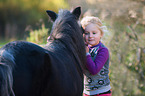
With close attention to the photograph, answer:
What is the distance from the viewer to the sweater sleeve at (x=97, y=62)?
2.86m

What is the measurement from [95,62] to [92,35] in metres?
0.43

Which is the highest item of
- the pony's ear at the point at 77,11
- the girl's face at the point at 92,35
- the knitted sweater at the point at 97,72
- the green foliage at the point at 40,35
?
the pony's ear at the point at 77,11

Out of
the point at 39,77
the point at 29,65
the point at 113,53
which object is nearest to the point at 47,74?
the point at 39,77

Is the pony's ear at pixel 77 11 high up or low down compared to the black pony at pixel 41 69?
up

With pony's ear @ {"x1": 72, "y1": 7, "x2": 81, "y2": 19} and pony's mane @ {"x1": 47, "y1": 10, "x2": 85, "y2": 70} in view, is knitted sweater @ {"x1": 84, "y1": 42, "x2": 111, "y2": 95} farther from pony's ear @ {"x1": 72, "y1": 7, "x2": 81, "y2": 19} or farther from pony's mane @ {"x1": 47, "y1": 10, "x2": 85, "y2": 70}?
pony's ear @ {"x1": 72, "y1": 7, "x2": 81, "y2": 19}

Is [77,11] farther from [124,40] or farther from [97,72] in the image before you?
[124,40]

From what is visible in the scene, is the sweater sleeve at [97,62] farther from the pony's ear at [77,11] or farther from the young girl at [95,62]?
the pony's ear at [77,11]

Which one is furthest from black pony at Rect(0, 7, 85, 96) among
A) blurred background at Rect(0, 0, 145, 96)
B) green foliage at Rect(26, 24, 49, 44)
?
blurred background at Rect(0, 0, 145, 96)

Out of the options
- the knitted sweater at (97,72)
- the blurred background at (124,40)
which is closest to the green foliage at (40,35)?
the blurred background at (124,40)

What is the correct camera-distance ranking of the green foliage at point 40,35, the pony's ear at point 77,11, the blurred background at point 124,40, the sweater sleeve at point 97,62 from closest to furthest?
the sweater sleeve at point 97,62
the pony's ear at point 77,11
the green foliage at point 40,35
the blurred background at point 124,40

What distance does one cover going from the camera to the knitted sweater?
2880 mm

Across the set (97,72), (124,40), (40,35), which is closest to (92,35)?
(97,72)

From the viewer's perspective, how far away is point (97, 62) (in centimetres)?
288

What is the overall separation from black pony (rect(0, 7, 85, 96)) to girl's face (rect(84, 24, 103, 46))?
17.7 inches
